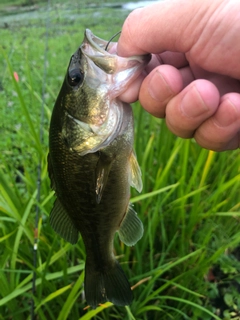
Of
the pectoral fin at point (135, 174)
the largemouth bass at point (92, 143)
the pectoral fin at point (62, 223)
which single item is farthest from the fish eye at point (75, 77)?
the pectoral fin at point (62, 223)

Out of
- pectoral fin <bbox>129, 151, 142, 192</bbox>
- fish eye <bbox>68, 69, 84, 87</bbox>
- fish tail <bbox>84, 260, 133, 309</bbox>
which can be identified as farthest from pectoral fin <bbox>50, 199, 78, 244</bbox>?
fish eye <bbox>68, 69, 84, 87</bbox>

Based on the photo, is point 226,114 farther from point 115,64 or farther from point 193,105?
point 115,64

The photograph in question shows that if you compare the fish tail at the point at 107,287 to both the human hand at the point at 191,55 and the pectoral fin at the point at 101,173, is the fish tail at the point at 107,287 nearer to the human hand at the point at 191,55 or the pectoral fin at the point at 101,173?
the pectoral fin at the point at 101,173

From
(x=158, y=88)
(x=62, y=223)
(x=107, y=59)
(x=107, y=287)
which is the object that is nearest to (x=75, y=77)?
(x=107, y=59)

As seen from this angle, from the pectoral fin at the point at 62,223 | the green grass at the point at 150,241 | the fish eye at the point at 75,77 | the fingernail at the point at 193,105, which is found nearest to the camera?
the fingernail at the point at 193,105

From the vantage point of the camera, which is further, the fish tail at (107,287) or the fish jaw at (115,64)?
the fish tail at (107,287)

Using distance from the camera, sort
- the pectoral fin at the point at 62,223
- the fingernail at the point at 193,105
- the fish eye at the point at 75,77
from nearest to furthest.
A: the fingernail at the point at 193,105 < the fish eye at the point at 75,77 < the pectoral fin at the point at 62,223

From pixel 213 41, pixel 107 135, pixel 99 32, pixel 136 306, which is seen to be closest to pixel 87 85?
pixel 107 135
